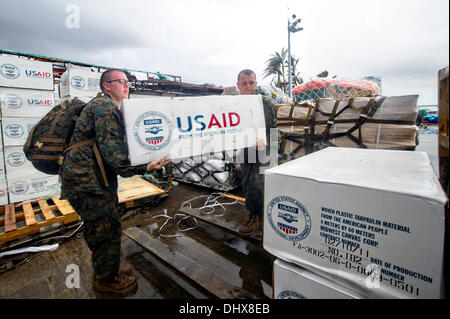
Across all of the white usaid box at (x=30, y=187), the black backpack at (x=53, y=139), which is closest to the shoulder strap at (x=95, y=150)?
the black backpack at (x=53, y=139)

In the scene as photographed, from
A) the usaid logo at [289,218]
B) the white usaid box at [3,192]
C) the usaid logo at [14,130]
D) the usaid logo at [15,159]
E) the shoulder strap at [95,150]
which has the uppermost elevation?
the usaid logo at [14,130]

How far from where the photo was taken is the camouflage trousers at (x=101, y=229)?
67.8 inches

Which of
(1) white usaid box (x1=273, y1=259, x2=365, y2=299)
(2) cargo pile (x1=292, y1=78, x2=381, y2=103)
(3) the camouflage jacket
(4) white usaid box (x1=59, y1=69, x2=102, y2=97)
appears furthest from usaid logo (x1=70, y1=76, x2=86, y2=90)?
(2) cargo pile (x1=292, y1=78, x2=381, y2=103)

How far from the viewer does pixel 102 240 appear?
1783 mm

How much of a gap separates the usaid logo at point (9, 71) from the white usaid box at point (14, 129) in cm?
73

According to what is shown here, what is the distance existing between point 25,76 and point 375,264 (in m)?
5.53

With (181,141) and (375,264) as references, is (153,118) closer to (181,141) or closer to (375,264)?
(181,141)

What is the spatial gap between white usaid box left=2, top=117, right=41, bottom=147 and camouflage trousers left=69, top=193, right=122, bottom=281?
11.0 ft

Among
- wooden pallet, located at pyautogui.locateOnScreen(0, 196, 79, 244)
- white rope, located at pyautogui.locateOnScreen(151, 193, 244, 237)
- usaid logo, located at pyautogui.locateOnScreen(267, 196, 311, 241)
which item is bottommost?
white rope, located at pyautogui.locateOnScreen(151, 193, 244, 237)

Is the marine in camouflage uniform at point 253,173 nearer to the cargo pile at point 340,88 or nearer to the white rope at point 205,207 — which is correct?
the white rope at point 205,207

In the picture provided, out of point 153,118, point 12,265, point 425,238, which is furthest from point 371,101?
point 12,265

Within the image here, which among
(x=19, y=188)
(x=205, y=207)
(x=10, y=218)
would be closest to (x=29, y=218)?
(x=10, y=218)

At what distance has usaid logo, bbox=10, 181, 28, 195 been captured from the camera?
3730mm

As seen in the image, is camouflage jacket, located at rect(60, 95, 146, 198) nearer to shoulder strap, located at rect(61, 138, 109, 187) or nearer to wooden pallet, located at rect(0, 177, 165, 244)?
shoulder strap, located at rect(61, 138, 109, 187)
